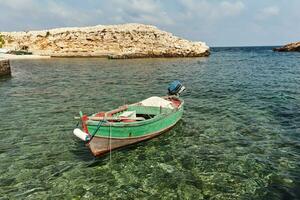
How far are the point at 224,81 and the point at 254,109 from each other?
16.1m

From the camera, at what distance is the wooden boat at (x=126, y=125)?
41.8 feet

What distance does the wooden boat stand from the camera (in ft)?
41.8

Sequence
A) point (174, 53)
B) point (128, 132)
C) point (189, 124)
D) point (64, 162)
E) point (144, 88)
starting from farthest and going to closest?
point (174, 53)
point (144, 88)
point (189, 124)
point (128, 132)
point (64, 162)

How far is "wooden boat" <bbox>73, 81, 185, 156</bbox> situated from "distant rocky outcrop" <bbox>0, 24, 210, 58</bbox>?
71395 mm

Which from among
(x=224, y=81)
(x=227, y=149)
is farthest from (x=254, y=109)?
(x=224, y=81)

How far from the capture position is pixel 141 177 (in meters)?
11.5

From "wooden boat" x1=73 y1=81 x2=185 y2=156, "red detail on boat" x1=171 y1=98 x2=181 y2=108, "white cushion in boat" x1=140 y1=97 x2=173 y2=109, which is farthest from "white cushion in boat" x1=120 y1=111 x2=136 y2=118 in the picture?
"red detail on boat" x1=171 y1=98 x2=181 y2=108

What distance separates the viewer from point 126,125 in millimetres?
13602

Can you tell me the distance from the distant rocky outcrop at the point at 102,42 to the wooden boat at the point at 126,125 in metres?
71.4

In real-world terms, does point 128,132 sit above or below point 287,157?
above

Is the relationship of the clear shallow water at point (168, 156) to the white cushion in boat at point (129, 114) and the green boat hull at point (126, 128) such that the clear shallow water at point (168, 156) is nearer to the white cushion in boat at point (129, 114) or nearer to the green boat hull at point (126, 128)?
the green boat hull at point (126, 128)

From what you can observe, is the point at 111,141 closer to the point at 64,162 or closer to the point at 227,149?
the point at 64,162

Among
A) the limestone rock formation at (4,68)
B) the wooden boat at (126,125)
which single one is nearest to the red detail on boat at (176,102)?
the wooden boat at (126,125)

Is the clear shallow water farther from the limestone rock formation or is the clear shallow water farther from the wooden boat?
the limestone rock formation
